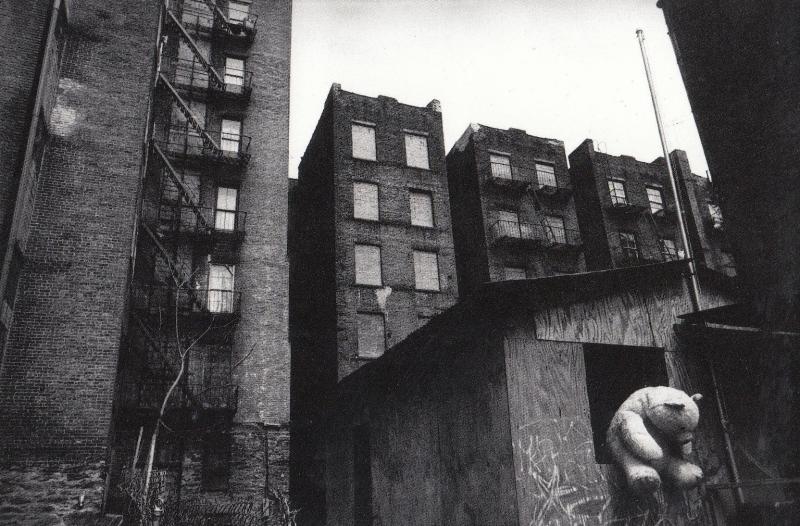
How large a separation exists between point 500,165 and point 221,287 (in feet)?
58.7

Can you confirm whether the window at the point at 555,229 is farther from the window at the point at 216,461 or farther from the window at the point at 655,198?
the window at the point at 216,461

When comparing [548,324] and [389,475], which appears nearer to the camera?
[548,324]

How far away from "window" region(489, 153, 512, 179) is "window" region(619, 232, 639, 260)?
290 inches

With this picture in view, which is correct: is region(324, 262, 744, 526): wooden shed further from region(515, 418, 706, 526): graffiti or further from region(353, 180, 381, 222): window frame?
region(353, 180, 381, 222): window frame

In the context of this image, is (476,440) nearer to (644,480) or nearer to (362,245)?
(644,480)

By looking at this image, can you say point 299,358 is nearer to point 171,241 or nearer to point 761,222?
point 171,241

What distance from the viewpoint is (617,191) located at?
36844 millimetres

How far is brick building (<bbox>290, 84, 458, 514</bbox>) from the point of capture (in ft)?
90.5

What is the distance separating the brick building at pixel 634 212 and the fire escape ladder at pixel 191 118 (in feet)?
70.8

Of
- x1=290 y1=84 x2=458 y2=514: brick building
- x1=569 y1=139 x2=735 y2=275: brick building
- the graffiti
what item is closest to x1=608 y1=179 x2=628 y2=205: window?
x1=569 y1=139 x2=735 y2=275: brick building

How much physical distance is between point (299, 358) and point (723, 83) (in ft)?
73.6

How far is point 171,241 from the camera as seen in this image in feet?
76.8

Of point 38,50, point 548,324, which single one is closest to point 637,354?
point 548,324

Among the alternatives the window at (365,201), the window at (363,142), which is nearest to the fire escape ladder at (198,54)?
the window at (363,142)
